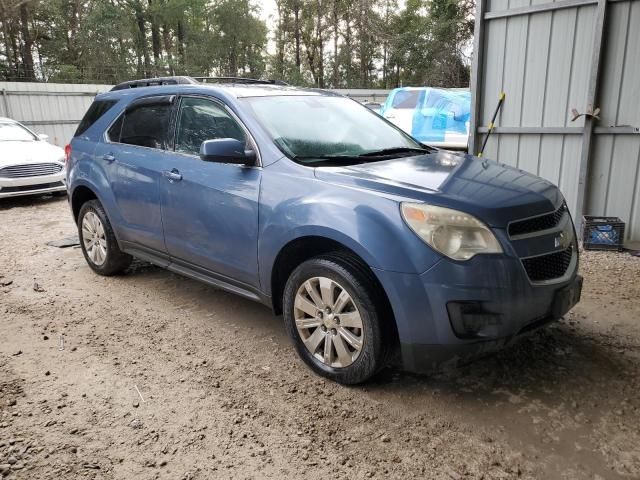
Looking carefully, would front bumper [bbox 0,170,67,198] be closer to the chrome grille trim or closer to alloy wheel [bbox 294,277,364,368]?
alloy wheel [bbox 294,277,364,368]

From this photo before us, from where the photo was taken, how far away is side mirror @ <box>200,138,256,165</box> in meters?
3.12

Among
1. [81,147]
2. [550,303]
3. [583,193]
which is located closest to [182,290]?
[81,147]

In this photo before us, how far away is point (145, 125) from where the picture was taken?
423 centimetres

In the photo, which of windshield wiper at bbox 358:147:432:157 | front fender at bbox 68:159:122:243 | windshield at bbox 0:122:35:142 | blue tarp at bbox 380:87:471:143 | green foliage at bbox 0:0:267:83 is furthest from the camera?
green foliage at bbox 0:0:267:83

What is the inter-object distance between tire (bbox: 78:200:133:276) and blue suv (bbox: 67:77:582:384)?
15.7 inches

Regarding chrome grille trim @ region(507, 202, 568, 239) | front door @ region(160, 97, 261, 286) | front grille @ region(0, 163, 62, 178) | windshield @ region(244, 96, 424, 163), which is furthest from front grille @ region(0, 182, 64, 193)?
chrome grille trim @ region(507, 202, 568, 239)

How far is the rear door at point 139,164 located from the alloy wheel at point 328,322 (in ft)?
5.16

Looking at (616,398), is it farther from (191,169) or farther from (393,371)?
(191,169)

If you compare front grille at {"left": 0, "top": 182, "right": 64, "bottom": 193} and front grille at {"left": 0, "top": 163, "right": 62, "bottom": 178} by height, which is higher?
front grille at {"left": 0, "top": 163, "right": 62, "bottom": 178}

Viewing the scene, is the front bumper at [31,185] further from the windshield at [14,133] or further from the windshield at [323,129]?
the windshield at [323,129]

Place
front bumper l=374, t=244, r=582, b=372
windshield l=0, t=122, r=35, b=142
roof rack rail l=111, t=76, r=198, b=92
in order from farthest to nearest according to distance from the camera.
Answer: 1. windshield l=0, t=122, r=35, b=142
2. roof rack rail l=111, t=76, r=198, b=92
3. front bumper l=374, t=244, r=582, b=372

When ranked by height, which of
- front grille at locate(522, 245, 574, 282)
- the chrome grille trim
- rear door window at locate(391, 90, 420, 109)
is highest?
rear door window at locate(391, 90, 420, 109)

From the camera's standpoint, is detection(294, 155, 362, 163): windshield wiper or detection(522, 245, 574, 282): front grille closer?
detection(522, 245, 574, 282): front grille

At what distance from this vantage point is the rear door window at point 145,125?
13.2 ft
